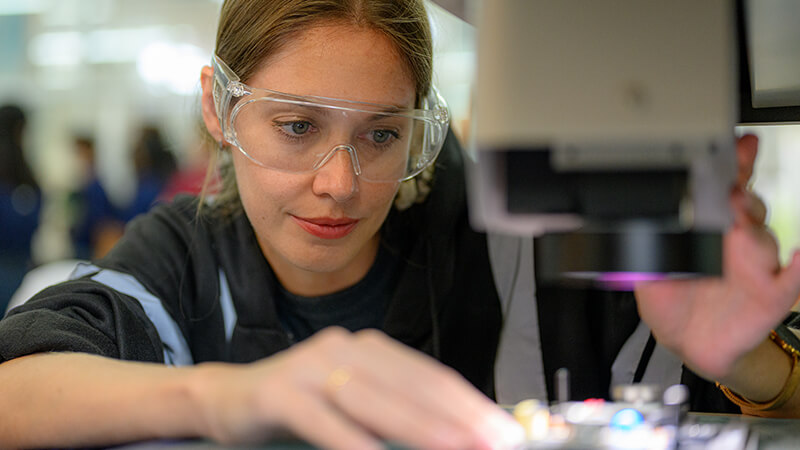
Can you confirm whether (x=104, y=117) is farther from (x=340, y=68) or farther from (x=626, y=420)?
(x=626, y=420)

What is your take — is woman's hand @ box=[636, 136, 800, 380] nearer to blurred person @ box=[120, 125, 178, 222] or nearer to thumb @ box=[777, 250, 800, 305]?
thumb @ box=[777, 250, 800, 305]

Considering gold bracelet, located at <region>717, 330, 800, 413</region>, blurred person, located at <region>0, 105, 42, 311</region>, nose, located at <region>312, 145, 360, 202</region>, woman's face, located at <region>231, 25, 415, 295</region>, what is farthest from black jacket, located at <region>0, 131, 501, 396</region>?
blurred person, located at <region>0, 105, 42, 311</region>

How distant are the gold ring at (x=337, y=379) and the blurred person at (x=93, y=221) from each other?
4.25 metres

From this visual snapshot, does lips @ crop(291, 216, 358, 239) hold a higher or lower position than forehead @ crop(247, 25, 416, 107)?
lower

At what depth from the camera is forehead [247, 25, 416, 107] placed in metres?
1.01

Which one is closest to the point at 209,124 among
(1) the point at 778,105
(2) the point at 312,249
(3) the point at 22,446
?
(2) the point at 312,249

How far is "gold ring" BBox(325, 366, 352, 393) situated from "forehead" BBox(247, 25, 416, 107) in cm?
52

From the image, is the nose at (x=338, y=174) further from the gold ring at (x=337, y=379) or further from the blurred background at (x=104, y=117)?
the blurred background at (x=104, y=117)

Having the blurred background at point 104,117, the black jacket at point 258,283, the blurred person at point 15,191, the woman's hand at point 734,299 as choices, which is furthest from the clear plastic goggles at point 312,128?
the blurred background at point 104,117

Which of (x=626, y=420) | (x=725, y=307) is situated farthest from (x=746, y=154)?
(x=626, y=420)

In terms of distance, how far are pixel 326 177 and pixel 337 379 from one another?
19.9 inches

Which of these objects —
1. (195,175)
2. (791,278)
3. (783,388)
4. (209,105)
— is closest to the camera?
(791,278)

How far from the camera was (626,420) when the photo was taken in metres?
0.66

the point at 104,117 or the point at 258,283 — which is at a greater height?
the point at 104,117
